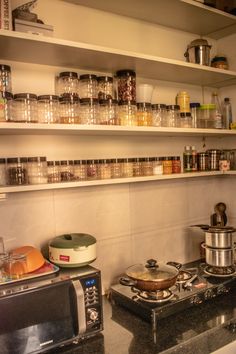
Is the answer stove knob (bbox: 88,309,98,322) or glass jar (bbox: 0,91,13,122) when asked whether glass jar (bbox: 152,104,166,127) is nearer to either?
glass jar (bbox: 0,91,13,122)

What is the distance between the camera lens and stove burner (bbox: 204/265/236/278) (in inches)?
71.7

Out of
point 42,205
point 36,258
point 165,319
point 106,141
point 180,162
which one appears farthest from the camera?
point 180,162

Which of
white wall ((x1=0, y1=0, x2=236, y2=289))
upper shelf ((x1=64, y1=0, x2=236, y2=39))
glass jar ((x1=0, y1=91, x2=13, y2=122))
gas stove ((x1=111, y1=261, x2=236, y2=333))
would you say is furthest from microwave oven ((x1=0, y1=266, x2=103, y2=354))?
upper shelf ((x1=64, y1=0, x2=236, y2=39))

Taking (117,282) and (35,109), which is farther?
(117,282)

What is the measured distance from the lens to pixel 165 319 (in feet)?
5.05

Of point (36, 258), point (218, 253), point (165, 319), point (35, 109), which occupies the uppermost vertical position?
point (35, 109)

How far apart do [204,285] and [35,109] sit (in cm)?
117

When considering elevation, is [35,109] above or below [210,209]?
above

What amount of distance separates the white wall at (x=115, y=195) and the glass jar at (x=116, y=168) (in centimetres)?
11

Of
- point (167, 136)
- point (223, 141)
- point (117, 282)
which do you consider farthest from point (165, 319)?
point (223, 141)

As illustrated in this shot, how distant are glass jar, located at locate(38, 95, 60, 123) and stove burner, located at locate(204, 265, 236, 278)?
1.16 m

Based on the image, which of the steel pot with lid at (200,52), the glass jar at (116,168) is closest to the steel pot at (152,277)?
the glass jar at (116,168)

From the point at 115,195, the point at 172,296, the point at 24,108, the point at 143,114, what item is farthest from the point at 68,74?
the point at 172,296

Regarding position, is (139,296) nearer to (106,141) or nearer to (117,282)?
(117,282)
